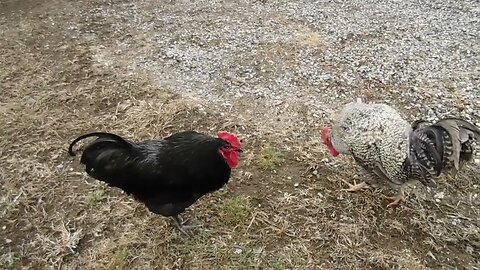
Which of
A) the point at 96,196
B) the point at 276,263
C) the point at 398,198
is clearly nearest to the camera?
the point at 276,263

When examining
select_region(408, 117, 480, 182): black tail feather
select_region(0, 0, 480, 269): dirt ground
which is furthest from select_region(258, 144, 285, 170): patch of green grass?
select_region(408, 117, 480, 182): black tail feather

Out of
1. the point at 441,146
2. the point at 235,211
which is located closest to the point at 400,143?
the point at 441,146

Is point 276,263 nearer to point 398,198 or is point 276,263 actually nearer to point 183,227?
point 183,227

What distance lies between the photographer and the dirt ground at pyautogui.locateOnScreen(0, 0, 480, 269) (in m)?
3.52

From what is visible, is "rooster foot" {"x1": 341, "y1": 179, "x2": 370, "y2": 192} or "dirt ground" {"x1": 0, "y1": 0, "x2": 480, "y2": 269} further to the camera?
"rooster foot" {"x1": 341, "y1": 179, "x2": 370, "y2": 192}

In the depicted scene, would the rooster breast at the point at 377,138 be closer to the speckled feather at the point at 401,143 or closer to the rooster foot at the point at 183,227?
the speckled feather at the point at 401,143

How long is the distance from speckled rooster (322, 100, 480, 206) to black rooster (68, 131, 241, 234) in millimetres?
993

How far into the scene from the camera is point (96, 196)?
3896 mm

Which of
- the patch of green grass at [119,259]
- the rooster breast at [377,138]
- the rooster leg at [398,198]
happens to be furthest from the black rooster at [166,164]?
the rooster leg at [398,198]

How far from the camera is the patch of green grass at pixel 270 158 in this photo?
13.6ft

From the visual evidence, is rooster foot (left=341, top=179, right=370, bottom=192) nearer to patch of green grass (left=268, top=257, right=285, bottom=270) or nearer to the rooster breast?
the rooster breast

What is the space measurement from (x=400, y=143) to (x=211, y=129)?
2016 mm

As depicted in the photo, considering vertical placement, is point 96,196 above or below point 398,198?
below

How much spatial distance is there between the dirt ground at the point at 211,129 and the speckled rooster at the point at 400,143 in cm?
57
